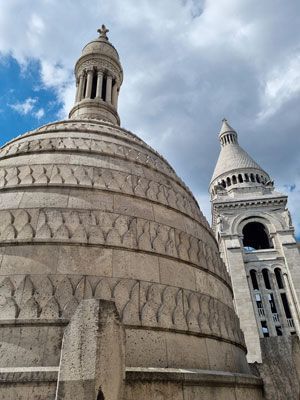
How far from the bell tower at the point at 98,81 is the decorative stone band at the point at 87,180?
538cm

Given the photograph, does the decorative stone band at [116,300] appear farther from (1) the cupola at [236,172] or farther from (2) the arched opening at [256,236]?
(1) the cupola at [236,172]

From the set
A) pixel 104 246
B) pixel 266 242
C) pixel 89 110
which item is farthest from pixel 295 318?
pixel 104 246

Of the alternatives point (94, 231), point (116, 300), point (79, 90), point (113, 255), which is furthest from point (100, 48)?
point (116, 300)

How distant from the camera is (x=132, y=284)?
4816mm

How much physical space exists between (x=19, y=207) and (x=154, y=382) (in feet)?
12.1

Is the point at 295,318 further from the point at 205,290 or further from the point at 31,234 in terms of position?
the point at 31,234

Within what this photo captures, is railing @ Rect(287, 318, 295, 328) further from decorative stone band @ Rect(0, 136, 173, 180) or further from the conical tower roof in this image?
decorative stone band @ Rect(0, 136, 173, 180)

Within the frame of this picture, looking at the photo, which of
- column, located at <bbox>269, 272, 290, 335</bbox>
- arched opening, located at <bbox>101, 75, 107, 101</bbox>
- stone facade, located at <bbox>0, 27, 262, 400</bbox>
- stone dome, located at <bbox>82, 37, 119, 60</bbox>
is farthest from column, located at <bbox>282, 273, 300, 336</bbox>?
stone dome, located at <bbox>82, 37, 119, 60</bbox>

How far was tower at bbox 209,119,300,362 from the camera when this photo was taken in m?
31.3

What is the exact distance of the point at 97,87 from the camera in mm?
12148

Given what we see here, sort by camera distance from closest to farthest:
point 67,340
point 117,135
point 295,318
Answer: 1. point 67,340
2. point 117,135
3. point 295,318

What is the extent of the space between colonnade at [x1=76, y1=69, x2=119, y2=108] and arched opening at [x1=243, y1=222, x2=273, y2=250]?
98.6ft

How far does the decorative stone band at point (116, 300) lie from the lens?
13.8 feet

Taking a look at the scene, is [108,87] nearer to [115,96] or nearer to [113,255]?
[115,96]
